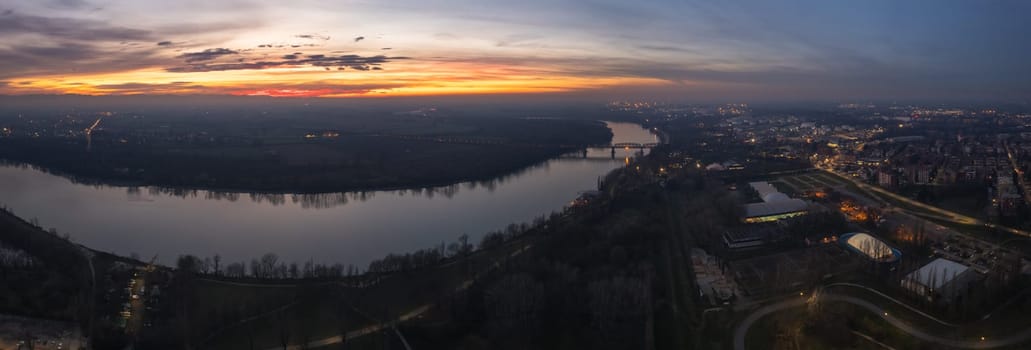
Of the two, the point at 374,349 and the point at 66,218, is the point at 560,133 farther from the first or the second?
the point at 374,349

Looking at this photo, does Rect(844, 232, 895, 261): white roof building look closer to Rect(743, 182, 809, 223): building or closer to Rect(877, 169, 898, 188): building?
Rect(743, 182, 809, 223): building

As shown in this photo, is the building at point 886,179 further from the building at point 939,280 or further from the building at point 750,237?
the building at point 939,280

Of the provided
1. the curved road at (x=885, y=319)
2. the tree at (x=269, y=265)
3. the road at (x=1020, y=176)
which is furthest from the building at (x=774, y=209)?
the tree at (x=269, y=265)

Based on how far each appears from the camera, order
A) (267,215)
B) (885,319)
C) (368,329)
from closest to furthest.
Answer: (885,319), (368,329), (267,215)

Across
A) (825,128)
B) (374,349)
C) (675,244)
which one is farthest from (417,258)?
(825,128)

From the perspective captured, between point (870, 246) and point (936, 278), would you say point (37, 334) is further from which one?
point (870, 246)

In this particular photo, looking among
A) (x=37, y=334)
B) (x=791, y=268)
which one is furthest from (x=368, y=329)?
(x=791, y=268)

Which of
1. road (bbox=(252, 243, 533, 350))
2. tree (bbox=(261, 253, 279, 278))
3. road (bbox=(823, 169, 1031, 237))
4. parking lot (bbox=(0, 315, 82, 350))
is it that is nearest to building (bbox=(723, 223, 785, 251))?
road (bbox=(823, 169, 1031, 237))
